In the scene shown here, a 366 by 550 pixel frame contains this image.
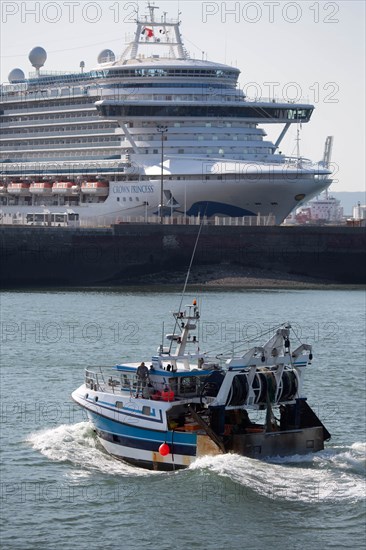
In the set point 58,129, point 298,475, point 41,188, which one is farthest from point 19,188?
point 298,475

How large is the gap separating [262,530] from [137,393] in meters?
6.53

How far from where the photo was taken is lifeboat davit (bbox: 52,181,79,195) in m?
91.1

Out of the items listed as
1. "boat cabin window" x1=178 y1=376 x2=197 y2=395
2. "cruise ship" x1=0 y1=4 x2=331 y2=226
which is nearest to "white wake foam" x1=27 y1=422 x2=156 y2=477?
"boat cabin window" x1=178 y1=376 x2=197 y2=395

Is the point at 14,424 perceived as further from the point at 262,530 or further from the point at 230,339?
the point at 230,339

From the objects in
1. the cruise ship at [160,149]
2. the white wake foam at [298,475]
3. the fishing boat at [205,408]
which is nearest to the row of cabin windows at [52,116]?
the cruise ship at [160,149]

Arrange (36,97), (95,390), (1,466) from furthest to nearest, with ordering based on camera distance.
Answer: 1. (36,97)
2. (95,390)
3. (1,466)

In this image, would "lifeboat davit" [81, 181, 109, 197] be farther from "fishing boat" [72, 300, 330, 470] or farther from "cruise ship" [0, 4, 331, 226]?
"fishing boat" [72, 300, 330, 470]

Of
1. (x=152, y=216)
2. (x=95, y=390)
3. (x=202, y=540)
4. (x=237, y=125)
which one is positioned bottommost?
(x=202, y=540)

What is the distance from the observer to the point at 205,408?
1271 inches

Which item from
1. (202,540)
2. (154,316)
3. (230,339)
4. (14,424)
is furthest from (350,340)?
(202,540)

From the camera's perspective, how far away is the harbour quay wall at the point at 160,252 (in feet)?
249

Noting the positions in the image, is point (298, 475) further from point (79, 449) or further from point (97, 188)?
point (97, 188)

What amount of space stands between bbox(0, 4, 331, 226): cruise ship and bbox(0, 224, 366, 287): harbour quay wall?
5.13m

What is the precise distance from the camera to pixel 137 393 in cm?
3241
